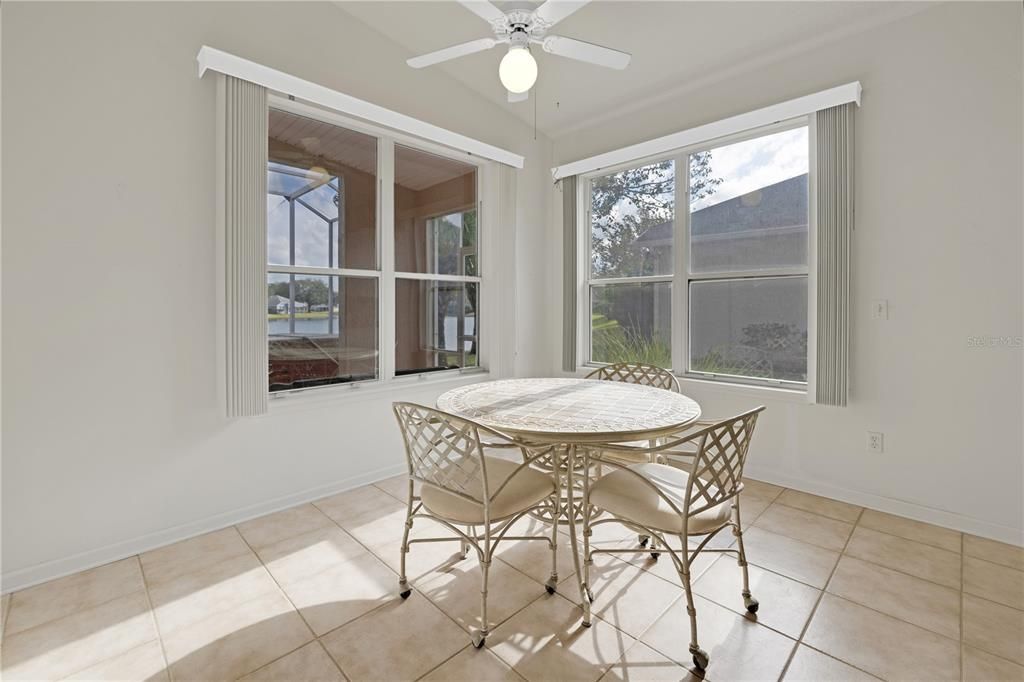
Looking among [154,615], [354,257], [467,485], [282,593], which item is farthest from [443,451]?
[354,257]

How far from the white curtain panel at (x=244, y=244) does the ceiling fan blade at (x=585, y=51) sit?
1588mm

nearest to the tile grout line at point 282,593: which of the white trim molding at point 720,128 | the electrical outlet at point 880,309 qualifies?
the electrical outlet at point 880,309

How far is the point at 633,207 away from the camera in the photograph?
12.7 feet

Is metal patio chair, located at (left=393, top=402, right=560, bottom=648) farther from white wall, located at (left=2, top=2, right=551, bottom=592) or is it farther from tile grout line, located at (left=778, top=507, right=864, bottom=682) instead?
white wall, located at (left=2, top=2, right=551, bottom=592)

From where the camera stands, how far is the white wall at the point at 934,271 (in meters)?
2.33

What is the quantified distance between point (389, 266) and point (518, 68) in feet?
5.42

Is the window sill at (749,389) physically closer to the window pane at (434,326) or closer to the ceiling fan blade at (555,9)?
the window pane at (434,326)

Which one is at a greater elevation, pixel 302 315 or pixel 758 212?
pixel 758 212

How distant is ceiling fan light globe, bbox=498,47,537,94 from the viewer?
2084 mm

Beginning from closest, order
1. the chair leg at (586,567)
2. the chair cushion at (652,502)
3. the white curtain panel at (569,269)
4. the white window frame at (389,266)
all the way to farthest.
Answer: the chair cushion at (652,502) < the chair leg at (586,567) < the white window frame at (389,266) < the white curtain panel at (569,269)

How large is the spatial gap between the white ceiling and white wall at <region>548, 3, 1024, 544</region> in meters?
0.19

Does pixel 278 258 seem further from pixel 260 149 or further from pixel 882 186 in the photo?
pixel 882 186

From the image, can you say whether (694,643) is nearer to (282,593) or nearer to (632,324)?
(282,593)

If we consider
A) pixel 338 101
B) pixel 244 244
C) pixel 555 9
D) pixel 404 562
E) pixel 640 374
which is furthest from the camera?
pixel 640 374
